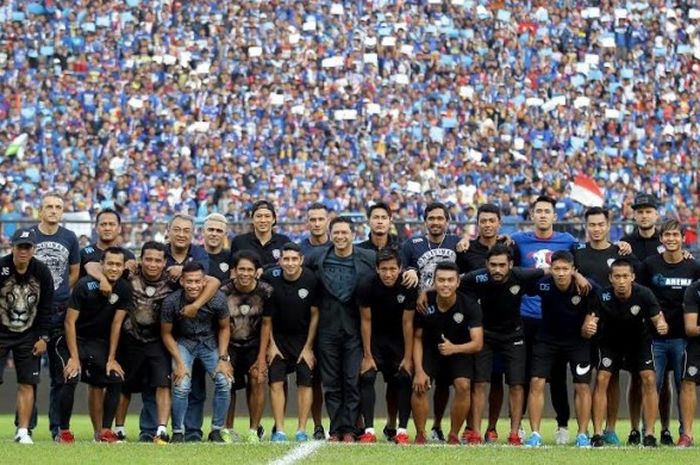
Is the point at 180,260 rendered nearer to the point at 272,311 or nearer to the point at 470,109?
the point at 272,311

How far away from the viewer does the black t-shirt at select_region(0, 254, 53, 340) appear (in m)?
16.5

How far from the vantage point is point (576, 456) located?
14.8 m

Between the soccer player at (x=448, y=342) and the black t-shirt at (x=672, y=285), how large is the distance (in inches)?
65.7

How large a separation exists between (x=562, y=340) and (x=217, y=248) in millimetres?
3420

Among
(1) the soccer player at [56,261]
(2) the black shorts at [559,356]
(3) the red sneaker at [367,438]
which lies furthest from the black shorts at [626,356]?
(1) the soccer player at [56,261]

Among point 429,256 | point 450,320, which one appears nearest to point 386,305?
point 450,320

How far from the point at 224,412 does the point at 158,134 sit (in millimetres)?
18042

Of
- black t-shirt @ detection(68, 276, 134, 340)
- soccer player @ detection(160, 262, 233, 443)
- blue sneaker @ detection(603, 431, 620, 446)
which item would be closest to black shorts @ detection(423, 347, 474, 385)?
blue sneaker @ detection(603, 431, 620, 446)

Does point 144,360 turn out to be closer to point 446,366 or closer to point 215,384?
point 215,384

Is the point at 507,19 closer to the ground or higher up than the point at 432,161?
higher up

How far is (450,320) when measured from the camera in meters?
16.6

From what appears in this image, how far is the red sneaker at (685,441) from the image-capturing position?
1625 centimetres

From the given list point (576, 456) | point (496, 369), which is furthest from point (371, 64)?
point (576, 456)

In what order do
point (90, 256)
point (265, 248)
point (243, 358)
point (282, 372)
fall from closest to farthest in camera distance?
1. point (282, 372)
2. point (243, 358)
3. point (90, 256)
4. point (265, 248)
